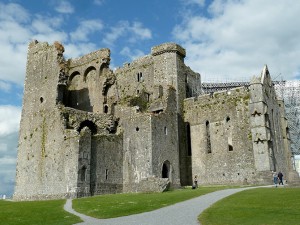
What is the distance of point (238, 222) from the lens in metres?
14.5

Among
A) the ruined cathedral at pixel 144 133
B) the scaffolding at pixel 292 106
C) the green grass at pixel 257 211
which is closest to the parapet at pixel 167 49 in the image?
the ruined cathedral at pixel 144 133

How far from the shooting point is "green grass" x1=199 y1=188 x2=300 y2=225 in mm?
14634

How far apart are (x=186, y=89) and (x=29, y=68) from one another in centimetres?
1898

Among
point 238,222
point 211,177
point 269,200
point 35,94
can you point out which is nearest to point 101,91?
point 35,94

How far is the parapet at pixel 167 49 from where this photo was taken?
145 ft

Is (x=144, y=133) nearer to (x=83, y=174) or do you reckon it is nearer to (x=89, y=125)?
(x=89, y=125)

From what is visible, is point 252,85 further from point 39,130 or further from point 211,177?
point 39,130

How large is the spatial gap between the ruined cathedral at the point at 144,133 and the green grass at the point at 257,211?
13.0m

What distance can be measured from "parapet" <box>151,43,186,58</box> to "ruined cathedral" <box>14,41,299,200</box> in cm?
12

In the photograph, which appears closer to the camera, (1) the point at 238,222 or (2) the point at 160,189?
(1) the point at 238,222

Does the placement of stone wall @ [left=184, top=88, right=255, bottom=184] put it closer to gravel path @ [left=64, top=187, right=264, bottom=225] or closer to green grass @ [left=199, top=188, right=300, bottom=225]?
green grass @ [left=199, top=188, right=300, bottom=225]

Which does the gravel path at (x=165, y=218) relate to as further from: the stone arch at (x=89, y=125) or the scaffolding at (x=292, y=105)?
the scaffolding at (x=292, y=105)

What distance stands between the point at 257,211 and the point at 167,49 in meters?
30.0

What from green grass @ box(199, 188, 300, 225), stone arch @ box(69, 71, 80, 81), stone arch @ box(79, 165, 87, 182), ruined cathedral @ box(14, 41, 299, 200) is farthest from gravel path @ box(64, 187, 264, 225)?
stone arch @ box(69, 71, 80, 81)
